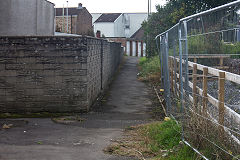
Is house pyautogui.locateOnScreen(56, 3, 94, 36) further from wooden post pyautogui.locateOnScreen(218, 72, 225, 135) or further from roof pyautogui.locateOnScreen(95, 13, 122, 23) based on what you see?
wooden post pyautogui.locateOnScreen(218, 72, 225, 135)

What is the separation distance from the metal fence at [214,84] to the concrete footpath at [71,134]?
53.0 inches

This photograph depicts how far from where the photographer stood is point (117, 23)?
222ft

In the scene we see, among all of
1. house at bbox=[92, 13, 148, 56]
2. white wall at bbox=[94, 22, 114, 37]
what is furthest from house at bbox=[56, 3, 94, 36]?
white wall at bbox=[94, 22, 114, 37]

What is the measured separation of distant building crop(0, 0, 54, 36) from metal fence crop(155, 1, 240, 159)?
42.5 ft

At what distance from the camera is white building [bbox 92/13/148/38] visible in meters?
65.8

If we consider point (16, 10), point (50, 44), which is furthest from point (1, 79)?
point (16, 10)

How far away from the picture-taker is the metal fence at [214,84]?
4.43 meters

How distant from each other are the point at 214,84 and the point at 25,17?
1618cm

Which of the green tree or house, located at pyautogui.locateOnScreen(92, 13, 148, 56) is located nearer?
the green tree

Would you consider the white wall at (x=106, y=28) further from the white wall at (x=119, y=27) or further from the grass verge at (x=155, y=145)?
the grass verge at (x=155, y=145)

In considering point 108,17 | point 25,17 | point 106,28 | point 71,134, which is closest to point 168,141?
point 71,134

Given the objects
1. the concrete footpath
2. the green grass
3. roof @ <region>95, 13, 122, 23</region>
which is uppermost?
roof @ <region>95, 13, 122, 23</region>

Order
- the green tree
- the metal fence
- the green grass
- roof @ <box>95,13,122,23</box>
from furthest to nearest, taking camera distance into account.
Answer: roof @ <box>95,13,122,23</box> → the green tree → the green grass → the metal fence

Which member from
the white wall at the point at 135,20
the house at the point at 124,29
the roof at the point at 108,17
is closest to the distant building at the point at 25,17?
the house at the point at 124,29
